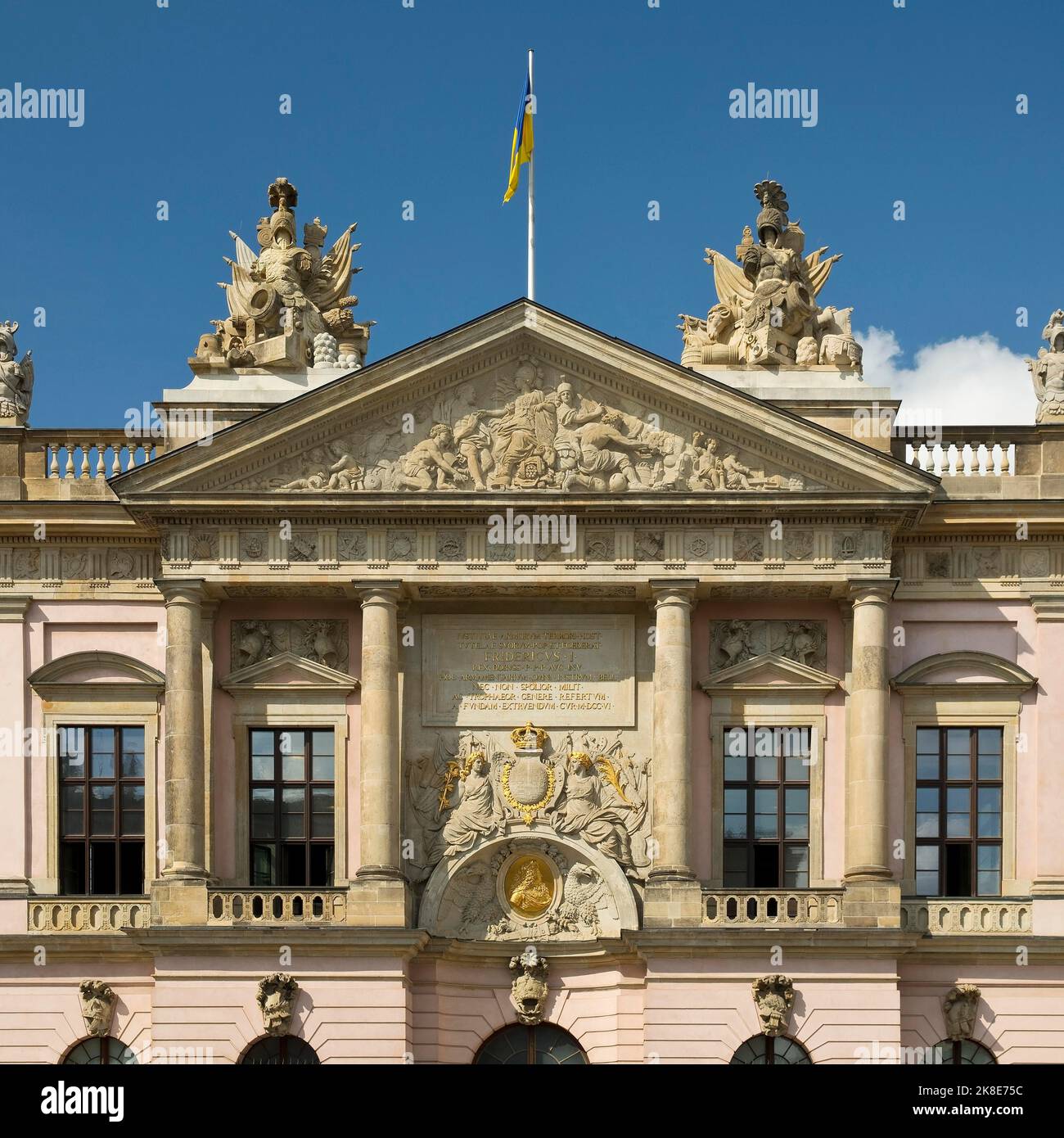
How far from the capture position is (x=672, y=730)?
126 ft

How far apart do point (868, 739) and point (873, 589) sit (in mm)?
2114

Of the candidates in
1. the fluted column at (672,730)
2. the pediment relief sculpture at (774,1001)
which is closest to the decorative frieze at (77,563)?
the fluted column at (672,730)

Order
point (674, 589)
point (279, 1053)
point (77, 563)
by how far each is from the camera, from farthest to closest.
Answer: point (77, 563)
point (674, 589)
point (279, 1053)

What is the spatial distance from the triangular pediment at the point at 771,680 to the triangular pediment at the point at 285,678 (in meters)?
5.18

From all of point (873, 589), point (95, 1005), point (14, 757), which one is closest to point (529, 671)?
point (873, 589)

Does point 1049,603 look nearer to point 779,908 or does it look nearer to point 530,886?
point 779,908

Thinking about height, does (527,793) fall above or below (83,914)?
above

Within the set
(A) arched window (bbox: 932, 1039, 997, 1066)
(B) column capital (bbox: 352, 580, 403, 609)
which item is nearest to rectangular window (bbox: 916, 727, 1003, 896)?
(A) arched window (bbox: 932, 1039, 997, 1066)

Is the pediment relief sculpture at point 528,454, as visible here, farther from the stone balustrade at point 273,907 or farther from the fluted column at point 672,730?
the stone balustrade at point 273,907
